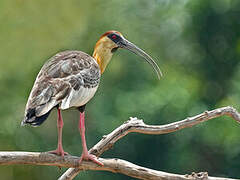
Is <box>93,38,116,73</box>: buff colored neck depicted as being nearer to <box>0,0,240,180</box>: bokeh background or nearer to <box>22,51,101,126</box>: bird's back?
<box>22,51,101,126</box>: bird's back

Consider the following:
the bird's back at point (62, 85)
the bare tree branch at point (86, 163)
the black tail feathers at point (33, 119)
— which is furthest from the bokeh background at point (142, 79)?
the black tail feathers at point (33, 119)

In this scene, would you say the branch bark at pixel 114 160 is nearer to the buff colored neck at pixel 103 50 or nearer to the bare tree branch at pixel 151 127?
the bare tree branch at pixel 151 127

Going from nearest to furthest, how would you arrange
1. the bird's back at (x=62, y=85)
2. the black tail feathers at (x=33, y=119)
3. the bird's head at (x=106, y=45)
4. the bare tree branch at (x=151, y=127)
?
the black tail feathers at (x=33, y=119) < the bird's back at (x=62, y=85) < the bare tree branch at (x=151, y=127) < the bird's head at (x=106, y=45)

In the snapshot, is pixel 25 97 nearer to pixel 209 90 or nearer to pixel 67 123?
pixel 67 123

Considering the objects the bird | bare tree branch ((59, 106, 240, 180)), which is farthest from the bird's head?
bare tree branch ((59, 106, 240, 180))

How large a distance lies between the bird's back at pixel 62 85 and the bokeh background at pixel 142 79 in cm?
1137

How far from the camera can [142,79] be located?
21.3 m

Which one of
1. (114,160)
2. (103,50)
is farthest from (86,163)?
(103,50)

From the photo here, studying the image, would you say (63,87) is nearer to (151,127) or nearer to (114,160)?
(114,160)

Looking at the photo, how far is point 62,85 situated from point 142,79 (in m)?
14.5

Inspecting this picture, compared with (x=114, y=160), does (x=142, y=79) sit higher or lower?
higher

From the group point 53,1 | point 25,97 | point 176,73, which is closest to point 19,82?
point 25,97

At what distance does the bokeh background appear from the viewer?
65.0ft

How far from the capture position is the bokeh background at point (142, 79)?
19797 millimetres
